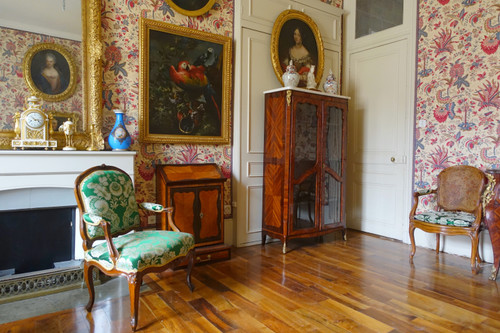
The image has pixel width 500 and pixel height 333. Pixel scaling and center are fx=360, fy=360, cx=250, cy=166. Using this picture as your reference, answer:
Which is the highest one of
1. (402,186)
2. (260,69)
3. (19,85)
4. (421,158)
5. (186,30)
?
(186,30)

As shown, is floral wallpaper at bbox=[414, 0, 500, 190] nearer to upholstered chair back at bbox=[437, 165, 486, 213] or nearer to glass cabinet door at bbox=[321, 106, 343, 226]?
upholstered chair back at bbox=[437, 165, 486, 213]

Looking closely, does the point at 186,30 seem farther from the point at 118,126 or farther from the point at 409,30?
the point at 409,30

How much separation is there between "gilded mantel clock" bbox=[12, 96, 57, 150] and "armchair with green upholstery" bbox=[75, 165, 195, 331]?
589 millimetres

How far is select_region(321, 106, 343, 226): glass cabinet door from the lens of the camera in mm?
3994

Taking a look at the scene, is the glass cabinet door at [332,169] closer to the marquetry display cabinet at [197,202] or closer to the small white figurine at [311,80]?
the small white figurine at [311,80]

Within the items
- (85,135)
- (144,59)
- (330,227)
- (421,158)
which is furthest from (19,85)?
(421,158)

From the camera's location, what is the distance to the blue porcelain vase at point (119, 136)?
9.86 feet

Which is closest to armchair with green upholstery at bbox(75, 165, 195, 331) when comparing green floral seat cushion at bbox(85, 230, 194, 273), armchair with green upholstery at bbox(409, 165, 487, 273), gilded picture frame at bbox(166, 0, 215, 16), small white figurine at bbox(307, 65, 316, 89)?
green floral seat cushion at bbox(85, 230, 194, 273)

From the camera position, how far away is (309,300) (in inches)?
99.3

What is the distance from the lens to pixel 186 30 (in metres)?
3.52

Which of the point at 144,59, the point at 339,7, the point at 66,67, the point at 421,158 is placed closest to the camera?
the point at 66,67

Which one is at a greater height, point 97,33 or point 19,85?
point 97,33

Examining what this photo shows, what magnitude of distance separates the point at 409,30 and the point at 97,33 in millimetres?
3307

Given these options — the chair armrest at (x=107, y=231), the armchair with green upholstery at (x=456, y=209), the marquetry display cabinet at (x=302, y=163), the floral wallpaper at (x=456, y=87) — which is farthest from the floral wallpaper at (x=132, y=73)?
the floral wallpaper at (x=456, y=87)
